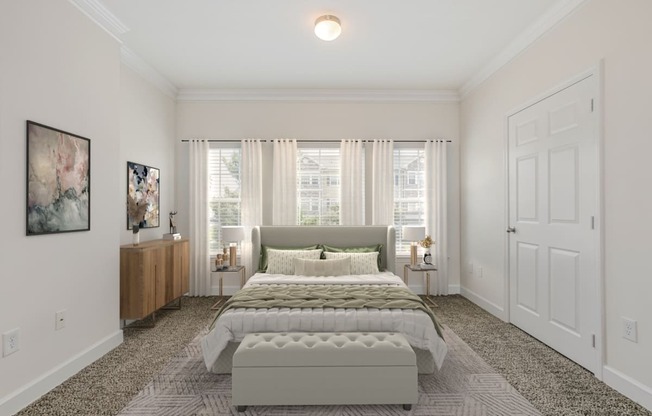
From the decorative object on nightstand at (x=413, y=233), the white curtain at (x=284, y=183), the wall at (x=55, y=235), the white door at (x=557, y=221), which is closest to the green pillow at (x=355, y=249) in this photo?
the decorative object on nightstand at (x=413, y=233)

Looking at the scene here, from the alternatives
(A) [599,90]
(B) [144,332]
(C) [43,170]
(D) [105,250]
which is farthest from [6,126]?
(A) [599,90]

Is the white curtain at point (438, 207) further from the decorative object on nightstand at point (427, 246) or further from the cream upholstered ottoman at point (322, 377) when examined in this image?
the cream upholstered ottoman at point (322, 377)

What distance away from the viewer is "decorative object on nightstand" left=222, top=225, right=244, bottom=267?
16.0ft

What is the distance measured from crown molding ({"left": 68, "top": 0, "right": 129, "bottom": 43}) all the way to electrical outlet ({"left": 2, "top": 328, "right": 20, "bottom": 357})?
2.60m

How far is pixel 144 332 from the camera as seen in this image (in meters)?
3.88

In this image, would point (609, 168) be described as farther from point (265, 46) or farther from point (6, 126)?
point (6, 126)

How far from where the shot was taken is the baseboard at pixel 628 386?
93.3 inches

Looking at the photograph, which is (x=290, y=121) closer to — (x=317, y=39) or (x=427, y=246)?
(x=317, y=39)

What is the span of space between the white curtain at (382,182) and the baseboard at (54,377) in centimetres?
369

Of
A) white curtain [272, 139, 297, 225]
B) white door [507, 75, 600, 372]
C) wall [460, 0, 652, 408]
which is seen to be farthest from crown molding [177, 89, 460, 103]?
wall [460, 0, 652, 408]

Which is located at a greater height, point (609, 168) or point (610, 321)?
point (609, 168)

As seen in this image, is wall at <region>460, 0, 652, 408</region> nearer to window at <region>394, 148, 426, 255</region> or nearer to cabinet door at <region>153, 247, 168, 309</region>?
window at <region>394, 148, 426, 255</region>

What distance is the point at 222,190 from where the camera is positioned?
17.8ft

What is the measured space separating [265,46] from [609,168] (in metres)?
3.51
